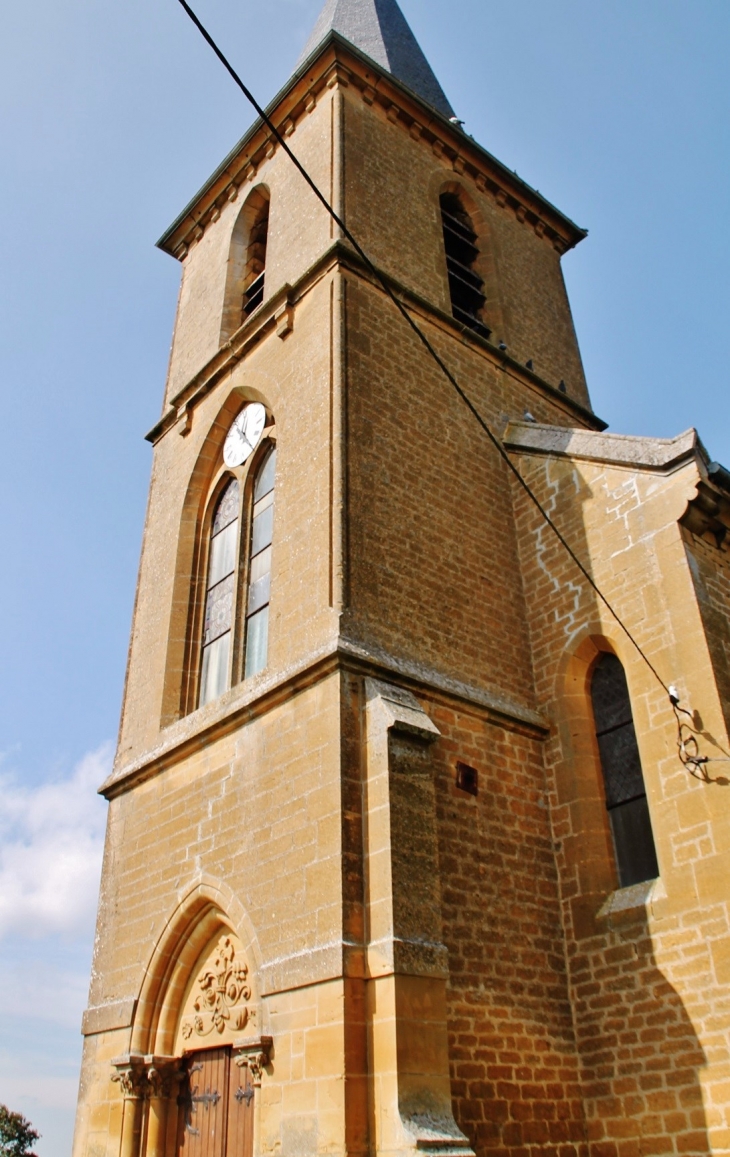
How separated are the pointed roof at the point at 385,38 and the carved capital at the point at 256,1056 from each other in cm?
1370

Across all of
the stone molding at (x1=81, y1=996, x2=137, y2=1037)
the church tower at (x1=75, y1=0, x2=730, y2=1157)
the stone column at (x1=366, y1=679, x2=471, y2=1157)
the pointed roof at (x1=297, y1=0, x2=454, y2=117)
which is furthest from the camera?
the pointed roof at (x1=297, y1=0, x2=454, y2=117)

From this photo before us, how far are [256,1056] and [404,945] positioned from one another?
143 centimetres

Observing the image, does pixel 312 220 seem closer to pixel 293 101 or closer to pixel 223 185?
pixel 293 101

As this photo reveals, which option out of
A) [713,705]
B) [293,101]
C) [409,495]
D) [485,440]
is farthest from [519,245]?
[713,705]

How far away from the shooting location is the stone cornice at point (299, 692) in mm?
7516

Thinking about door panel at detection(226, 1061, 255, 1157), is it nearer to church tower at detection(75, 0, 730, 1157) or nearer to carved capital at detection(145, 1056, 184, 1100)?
church tower at detection(75, 0, 730, 1157)

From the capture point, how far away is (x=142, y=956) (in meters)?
8.47

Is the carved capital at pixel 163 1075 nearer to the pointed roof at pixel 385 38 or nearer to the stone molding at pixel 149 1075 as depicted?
the stone molding at pixel 149 1075

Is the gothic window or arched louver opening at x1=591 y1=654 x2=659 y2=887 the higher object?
the gothic window

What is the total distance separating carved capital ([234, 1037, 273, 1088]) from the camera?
6.64m

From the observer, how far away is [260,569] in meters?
9.89

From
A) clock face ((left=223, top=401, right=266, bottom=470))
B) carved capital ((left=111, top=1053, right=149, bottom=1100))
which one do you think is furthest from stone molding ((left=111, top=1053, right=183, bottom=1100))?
clock face ((left=223, top=401, right=266, bottom=470))

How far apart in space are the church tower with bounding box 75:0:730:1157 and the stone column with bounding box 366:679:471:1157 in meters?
0.02

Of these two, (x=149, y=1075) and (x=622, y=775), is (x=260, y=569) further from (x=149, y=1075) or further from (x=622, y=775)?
(x=149, y=1075)
